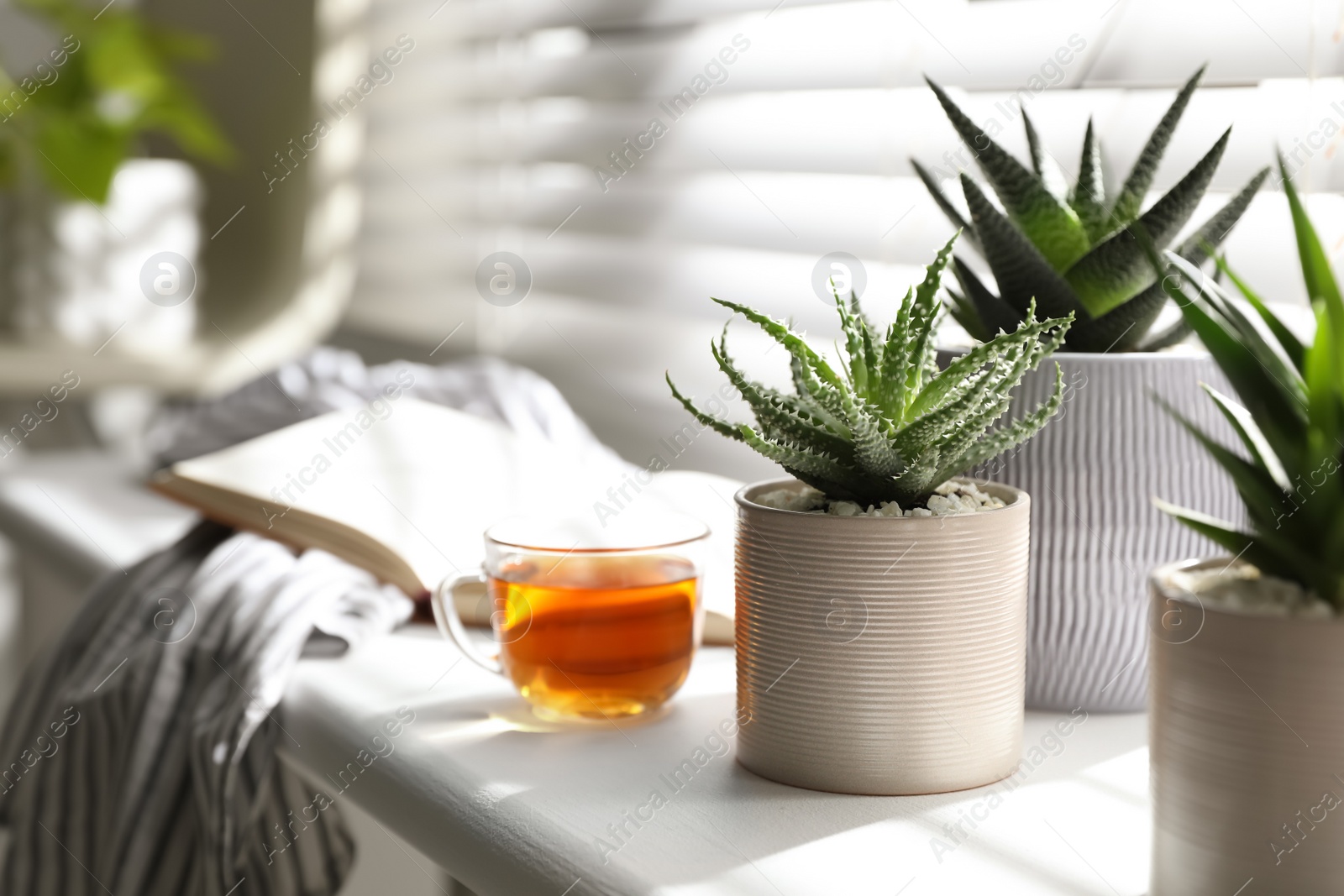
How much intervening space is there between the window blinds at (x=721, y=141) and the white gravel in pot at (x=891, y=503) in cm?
21

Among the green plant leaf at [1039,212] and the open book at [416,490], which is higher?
the green plant leaf at [1039,212]

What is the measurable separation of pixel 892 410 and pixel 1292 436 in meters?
0.17

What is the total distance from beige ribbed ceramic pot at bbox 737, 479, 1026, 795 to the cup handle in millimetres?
192

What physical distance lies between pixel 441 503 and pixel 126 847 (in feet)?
0.96

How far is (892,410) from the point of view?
53 centimetres

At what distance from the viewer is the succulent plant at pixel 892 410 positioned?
0.51m

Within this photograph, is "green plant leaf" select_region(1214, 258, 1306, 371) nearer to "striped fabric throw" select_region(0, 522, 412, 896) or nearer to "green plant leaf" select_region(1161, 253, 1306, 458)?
"green plant leaf" select_region(1161, 253, 1306, 458)

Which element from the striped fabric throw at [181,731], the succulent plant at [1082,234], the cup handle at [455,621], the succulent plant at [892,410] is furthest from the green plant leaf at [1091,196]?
the striped fabric throw at [181,731]

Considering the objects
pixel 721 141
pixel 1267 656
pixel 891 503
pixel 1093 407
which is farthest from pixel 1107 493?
pixel 721 141

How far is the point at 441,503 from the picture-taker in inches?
35.6

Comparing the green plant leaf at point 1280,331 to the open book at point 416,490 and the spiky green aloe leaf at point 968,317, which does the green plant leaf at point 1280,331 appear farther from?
the open book at point 416,490

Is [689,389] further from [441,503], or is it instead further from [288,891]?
[288,891]

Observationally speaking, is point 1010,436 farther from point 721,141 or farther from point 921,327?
point 721,141

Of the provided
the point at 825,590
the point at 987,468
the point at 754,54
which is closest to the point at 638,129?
the point at 754,54
